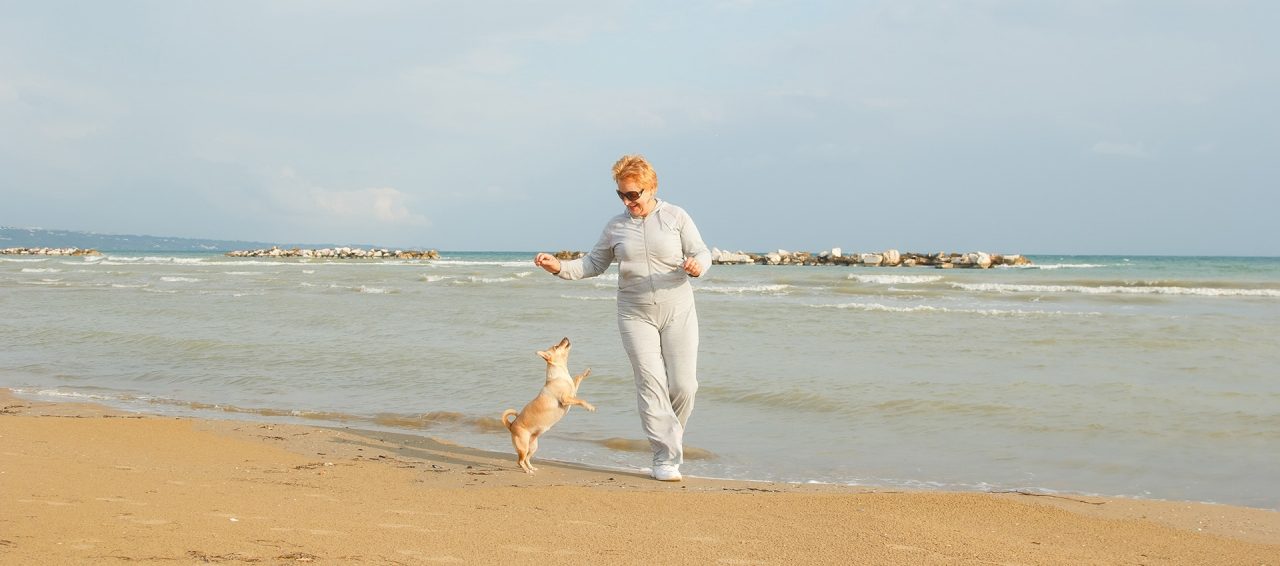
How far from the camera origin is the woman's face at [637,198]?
5355 millimetres

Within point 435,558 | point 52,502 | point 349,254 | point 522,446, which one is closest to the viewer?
point 435,558

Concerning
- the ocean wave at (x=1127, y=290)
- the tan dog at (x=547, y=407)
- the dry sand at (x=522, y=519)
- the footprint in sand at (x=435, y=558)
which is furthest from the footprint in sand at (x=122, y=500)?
the ocean wave at (x=1127, y=290)

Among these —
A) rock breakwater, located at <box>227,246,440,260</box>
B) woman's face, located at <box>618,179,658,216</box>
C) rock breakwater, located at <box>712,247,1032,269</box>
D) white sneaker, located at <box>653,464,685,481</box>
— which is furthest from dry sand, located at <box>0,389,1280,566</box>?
rock breakwater, located at <box>227,246,440,260</box>

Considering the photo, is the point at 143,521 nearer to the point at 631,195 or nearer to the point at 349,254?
the point at 631,195

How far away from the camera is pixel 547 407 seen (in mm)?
Answer: 5641

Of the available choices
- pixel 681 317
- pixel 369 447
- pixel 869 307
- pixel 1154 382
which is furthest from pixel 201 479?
pixel 869 307

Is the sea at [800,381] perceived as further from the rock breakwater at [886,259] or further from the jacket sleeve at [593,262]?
the rock breakwater at [886,259]

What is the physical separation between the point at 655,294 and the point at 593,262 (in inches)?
18.2

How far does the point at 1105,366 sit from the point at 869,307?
27.0 feet

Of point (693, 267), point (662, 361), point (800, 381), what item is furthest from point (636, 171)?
point (800, 381)

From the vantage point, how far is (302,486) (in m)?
4.92

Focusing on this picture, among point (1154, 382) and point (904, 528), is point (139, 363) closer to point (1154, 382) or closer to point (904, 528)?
point (904, 528)

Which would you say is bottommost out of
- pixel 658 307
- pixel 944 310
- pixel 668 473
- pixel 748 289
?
pixel 668 473

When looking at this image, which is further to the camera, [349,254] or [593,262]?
[349,254]
